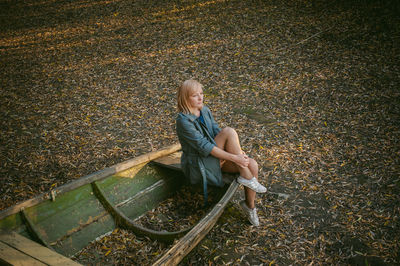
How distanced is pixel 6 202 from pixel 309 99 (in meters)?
5.73

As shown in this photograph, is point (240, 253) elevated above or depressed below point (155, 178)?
below

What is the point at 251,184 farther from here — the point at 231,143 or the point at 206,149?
the point at 206,149

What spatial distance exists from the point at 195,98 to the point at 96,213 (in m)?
1.71

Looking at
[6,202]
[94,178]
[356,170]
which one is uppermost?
[94,178]

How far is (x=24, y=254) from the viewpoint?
2418 millimetres

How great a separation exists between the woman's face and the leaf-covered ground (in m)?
1.52

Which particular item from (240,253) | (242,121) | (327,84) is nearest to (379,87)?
(327,84)

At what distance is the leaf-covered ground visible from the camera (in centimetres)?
369

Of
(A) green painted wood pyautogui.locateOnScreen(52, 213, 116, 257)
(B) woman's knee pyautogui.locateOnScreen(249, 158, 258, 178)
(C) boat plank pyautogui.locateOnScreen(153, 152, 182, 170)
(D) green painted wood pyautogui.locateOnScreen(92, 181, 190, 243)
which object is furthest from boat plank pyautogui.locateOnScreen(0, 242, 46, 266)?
(B) woman's knee pyautogui.locateOnScreen(249, 158, 258, 178)

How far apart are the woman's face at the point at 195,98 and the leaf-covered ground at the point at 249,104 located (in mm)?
1522

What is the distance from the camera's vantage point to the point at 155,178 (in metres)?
3.95

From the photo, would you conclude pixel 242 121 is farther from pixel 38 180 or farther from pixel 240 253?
pixel 38 180

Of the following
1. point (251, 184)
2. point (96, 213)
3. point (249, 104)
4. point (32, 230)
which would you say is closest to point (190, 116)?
point (251, 184)

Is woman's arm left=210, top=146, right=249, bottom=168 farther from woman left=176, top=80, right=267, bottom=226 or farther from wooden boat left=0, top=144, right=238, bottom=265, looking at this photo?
wooden boat left=0, top=144, right=238, bottom=265
